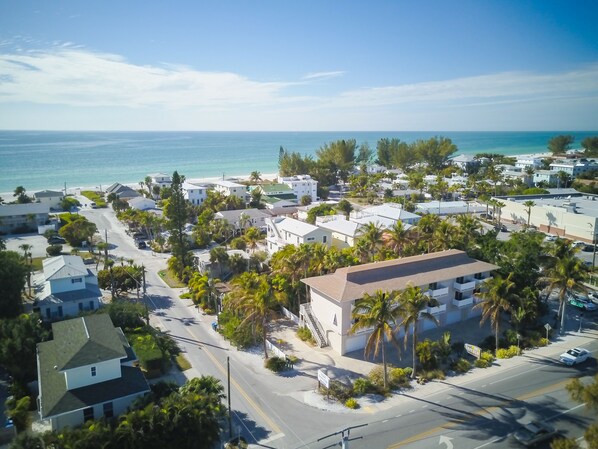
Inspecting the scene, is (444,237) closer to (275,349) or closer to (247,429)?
(275,349)

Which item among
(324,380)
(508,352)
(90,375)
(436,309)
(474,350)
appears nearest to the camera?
(90,375)

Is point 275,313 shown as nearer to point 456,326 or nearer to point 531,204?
point 456,326

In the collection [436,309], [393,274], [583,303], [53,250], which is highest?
[393,274]

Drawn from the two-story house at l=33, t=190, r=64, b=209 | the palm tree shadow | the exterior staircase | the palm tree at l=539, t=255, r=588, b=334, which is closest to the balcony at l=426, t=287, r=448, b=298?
the palm tree at l=539, t=255, r=588, b=334

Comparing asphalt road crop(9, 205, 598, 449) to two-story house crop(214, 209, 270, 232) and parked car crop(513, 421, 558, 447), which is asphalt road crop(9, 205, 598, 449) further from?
two-story house crop(214, 209, 270, 232)

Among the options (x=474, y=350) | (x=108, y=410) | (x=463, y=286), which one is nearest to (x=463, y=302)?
(x=463, y=286)

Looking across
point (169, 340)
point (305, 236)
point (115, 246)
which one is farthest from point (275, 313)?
point (115, 246)
